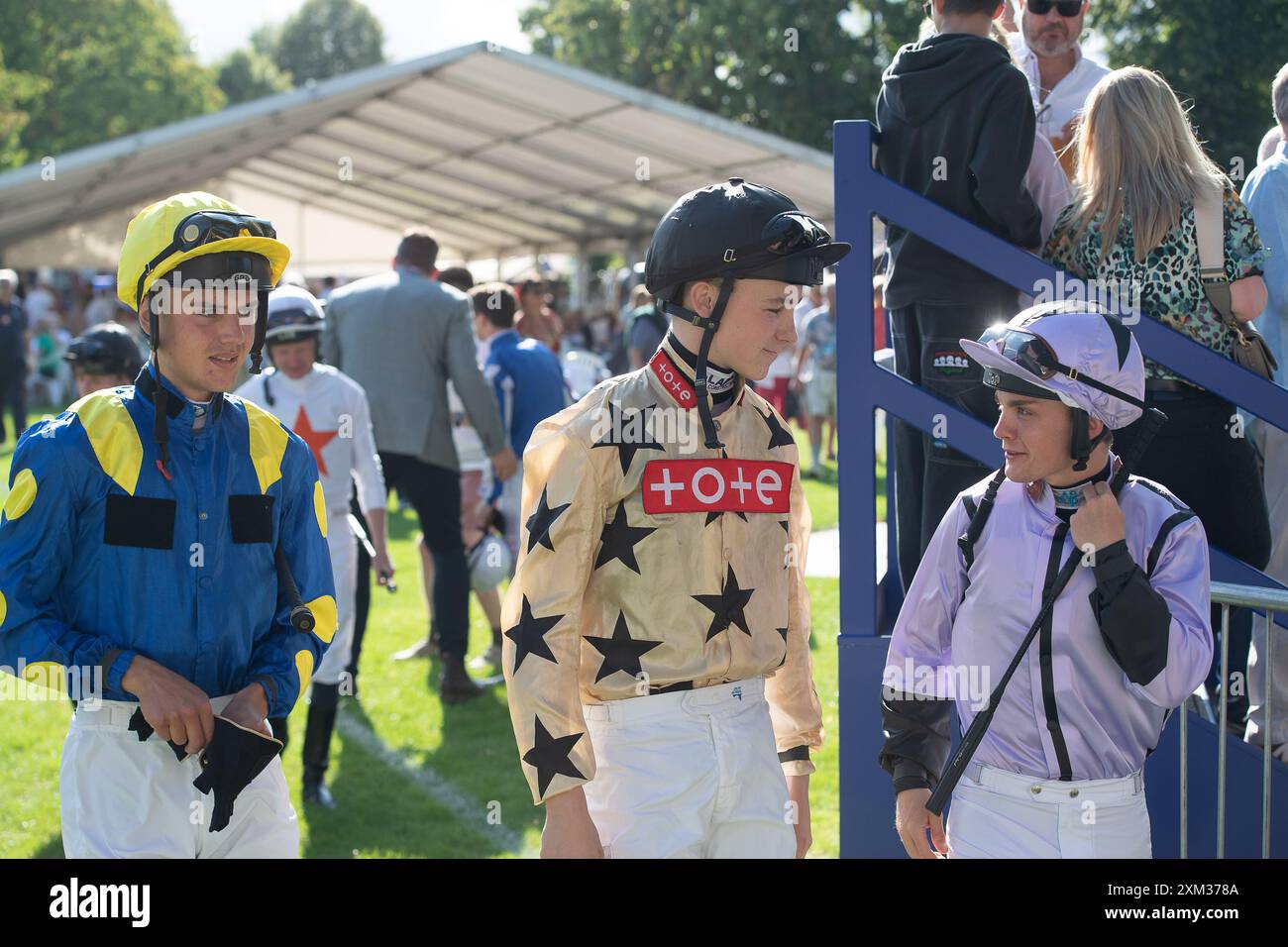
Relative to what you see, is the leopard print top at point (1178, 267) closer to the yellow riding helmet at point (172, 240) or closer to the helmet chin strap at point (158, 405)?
the yellow riding helmet at point (172, 240)

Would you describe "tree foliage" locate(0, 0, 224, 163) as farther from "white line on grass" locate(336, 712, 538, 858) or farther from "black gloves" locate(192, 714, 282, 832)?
"black gloves" locate(192, 714, 282, 832)

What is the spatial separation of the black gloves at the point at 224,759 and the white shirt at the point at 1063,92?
10.7 ft

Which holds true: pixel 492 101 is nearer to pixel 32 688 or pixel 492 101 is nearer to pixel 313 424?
pixel 313 424

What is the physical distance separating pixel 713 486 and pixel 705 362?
0.26m

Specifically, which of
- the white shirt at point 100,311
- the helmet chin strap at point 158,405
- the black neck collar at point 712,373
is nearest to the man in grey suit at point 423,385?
the helmet chin strap at point 158,405

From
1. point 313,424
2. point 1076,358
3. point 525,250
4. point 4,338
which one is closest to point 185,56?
point 525,250

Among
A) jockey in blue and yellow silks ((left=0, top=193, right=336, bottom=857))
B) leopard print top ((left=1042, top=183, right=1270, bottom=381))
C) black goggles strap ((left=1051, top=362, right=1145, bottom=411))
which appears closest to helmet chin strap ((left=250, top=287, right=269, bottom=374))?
jockey in blue and yellow silks ((left=0, top=193, right=336, bottom=857))

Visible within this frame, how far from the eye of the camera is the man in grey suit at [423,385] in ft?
24.4

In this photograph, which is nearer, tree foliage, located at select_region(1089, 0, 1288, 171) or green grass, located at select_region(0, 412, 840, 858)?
green grass, located at select_region(0, 412, 840, 858)

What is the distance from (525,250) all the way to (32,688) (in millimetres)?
27589

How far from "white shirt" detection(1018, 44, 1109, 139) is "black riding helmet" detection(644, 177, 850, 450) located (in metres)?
2.10

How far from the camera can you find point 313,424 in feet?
20.0

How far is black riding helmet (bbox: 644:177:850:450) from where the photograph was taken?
9.22ft

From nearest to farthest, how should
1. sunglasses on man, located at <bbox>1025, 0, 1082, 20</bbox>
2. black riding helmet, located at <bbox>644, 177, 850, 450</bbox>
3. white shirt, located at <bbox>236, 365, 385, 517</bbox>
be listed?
black riding helmet, located at <bbox>644, 177, 850, 450</bbox>
sunglasses on man, located at <bbox>1025, 0, 1082, 20</bbox>
white shirt, located at <bbox>236, 365, 385, 517</bbox>
